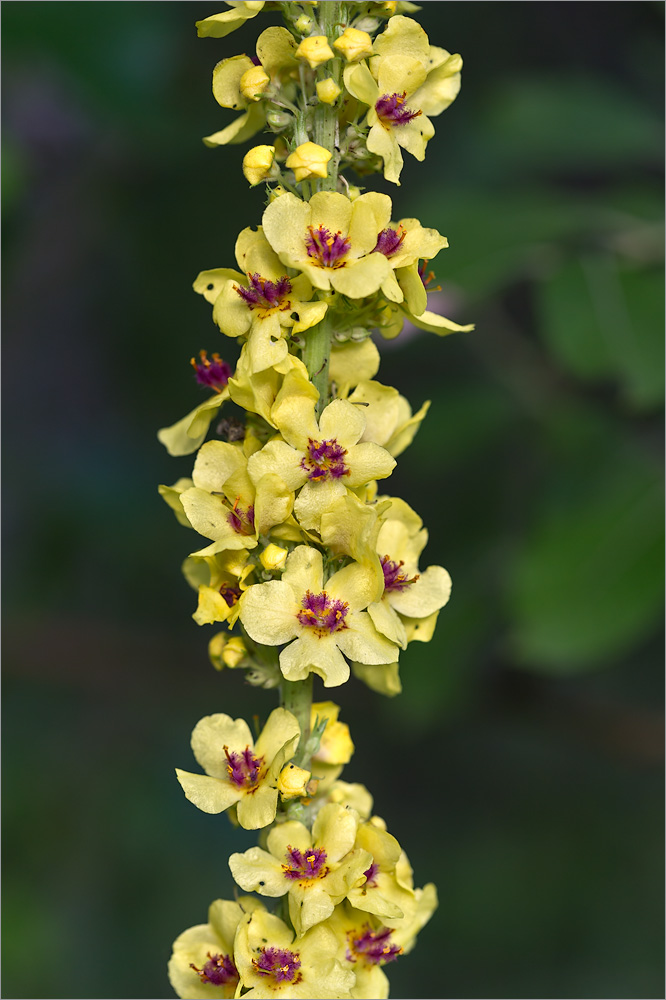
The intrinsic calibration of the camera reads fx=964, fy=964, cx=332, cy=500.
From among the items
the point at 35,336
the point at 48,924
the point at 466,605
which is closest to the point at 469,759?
the point at 466,605

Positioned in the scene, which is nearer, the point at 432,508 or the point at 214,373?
the point at 214,373

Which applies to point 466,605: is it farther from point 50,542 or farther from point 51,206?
point 51,206

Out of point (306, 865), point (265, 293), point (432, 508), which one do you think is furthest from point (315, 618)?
point (432, 508)

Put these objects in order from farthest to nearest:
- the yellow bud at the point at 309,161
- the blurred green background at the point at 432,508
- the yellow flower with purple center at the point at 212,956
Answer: the blurred green background at the point at 432,508, the yellow flower with purple center at the point at 212,956, the yellow bud at the point at 309,161

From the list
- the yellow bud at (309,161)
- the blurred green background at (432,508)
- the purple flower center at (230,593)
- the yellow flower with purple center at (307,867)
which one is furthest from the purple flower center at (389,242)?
the blurred green background at (432,508)

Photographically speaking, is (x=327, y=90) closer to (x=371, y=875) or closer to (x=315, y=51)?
(x=315, y=51)

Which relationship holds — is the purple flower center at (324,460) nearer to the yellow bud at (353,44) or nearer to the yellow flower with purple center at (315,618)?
the yellow flower with purple center at (315,618)

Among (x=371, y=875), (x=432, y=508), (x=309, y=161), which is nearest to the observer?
(x=309, y=161)

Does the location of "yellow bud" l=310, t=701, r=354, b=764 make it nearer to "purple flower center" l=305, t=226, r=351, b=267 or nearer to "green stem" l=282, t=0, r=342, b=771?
"green stem" l=282, t=0, r=342, b=771

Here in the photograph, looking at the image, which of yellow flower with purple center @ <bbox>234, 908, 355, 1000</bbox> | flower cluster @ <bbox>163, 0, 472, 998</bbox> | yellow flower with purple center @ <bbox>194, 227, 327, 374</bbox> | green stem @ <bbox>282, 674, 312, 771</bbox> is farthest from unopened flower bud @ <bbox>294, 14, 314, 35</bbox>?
yellow flower with purple center @ <bbox>234, 908, 355, 1000</bbox>
